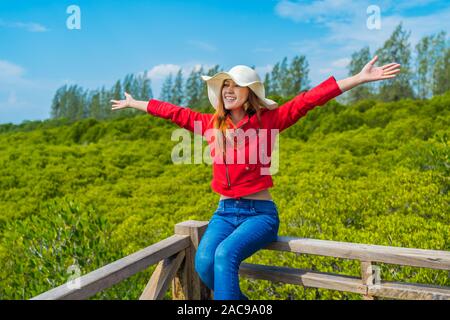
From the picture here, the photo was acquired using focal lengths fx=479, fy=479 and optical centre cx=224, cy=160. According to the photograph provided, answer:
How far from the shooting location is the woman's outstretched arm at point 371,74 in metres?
2.34

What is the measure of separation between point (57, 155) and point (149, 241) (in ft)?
25.7

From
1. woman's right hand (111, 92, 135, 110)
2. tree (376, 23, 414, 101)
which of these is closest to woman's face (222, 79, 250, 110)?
woman's right hand (111, 92, 135, 110)

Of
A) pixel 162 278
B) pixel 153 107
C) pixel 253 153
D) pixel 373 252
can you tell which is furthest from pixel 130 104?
pixel 373 252

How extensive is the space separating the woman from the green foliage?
1.53m

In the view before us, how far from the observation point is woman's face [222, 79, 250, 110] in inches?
102

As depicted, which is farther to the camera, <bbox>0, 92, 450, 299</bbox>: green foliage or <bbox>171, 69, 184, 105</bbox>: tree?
<bbox>171, 69, 184, 105</bbox>: tree

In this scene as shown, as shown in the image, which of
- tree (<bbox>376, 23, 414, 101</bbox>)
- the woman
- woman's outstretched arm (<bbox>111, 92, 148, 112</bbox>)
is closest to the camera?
the woman

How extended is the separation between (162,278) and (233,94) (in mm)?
1075

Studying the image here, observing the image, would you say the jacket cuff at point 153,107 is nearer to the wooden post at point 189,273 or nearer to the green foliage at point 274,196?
the wooden post at point 189,273

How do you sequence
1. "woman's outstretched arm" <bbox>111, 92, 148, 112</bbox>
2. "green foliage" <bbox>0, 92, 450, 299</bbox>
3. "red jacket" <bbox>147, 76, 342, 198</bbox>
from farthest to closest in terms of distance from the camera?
"green foliage" <bbox>0, 92, 450, 299</bbox> < "woman's outstretched arm" <bbox>111, 92, 148, 112</bbox> < "red jacket" <bbox>147, 76, 342, 198</bbox>

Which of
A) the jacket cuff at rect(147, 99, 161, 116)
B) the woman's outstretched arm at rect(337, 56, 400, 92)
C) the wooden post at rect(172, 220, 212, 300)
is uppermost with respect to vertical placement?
the woman's outstretched arm at rect(337, 56, 400, 92)

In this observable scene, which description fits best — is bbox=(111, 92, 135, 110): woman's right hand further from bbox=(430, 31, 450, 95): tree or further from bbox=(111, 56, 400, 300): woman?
bbox=(430, 31, 450, 95): tree

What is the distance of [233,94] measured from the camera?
262cm
